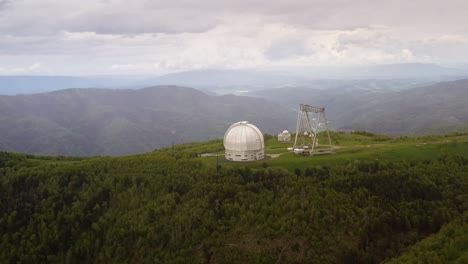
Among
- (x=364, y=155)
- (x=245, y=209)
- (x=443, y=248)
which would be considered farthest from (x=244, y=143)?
(x=443, y=248)

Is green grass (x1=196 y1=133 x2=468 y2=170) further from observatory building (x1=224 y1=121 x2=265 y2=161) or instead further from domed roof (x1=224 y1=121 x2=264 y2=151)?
domed roof (x1=224 y1=121 x2=264 y2=151)

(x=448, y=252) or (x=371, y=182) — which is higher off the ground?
(x=371, y=182)

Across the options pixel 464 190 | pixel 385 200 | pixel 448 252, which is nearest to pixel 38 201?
pixel 385 200

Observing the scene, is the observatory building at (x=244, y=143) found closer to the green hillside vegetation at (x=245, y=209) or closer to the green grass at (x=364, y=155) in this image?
the green grass at (x=364, y=155)

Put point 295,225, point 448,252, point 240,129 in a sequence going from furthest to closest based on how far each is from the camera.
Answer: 1. point 240,129
2. point 295,225
3. point 448,252

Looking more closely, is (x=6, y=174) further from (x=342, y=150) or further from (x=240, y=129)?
(x=342, y=150)

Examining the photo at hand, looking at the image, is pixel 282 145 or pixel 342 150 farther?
pixel 282 145

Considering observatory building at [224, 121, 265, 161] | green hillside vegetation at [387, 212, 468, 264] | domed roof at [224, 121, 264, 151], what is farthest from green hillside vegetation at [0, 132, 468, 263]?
domed roof at [224, 121, 264, 151]
